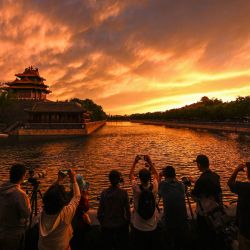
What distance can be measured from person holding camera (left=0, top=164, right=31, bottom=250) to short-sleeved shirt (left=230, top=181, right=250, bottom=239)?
9.90 ft

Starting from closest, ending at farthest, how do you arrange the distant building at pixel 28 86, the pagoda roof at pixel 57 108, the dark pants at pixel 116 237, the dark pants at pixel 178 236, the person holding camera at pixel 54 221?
the person holding camera at pixel 54 221 < the dark pants at pixel 116 237 < the dark pants at pixel 178 236 < the pagoda roof at pixel 57 108 < the distant building at pixel 28 86

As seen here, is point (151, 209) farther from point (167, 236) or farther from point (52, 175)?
point (52, 175)

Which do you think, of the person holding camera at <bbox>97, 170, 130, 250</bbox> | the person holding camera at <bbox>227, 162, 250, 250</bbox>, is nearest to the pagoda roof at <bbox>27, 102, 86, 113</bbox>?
the person holding camera at <bbox>97, 170, 130, 250</bbox>

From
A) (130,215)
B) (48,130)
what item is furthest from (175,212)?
(48,130)

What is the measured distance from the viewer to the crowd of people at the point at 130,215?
349 cm

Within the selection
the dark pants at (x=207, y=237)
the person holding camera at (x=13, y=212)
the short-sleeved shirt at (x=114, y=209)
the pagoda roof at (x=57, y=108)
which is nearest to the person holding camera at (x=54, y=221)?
the person holding camera at (x=13, y=212)

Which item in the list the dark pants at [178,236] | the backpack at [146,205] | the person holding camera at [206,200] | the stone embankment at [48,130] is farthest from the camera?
the stone embankment at [48,130]

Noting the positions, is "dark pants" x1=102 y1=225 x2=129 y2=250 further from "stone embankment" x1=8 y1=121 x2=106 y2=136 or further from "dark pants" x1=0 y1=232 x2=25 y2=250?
"stone embankment" x1=8 y1=121 x2=106 y2=136

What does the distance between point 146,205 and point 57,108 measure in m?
55.6

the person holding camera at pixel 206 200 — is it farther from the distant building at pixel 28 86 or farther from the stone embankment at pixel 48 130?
the distant building at pixel 28 86

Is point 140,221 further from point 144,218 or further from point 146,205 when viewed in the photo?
point 146,205

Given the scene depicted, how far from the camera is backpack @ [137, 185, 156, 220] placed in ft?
13.1

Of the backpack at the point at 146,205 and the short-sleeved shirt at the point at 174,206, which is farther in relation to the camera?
the short-sleeved shirt at the point at 174,206

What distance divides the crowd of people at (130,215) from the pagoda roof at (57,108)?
2084 inches
